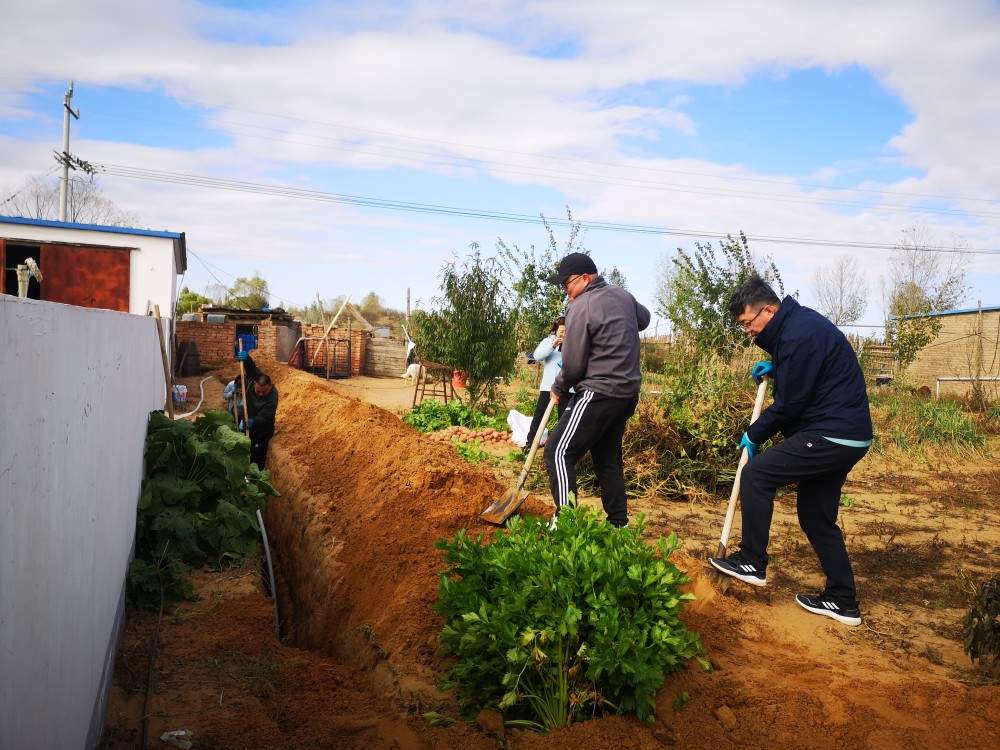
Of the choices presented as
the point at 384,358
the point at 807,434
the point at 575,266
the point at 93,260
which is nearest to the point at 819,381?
the point at 807,434

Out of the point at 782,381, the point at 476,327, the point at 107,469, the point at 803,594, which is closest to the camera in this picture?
the point at 107,469

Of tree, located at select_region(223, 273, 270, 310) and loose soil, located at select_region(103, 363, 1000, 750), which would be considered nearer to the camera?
loose soil, located at select_region(103, 363, 1000, 750)

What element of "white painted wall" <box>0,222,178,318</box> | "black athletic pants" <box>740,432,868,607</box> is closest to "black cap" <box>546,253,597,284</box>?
"black athletic pants" <box>740,432,868,607</box>

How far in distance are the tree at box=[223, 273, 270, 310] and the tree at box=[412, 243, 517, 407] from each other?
28990 mm

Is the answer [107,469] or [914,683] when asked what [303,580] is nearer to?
[107,469]

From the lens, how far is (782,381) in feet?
13.4

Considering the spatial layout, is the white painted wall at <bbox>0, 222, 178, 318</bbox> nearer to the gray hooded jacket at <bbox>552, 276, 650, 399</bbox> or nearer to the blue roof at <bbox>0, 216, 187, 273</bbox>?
the blue roof at <bbox>0, 216, 187, 273</bbox>

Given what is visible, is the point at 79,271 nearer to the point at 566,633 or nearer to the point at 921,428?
the point at 921,428

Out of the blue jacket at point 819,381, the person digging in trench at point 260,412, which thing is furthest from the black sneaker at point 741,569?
the person digging in trench at point 260,412

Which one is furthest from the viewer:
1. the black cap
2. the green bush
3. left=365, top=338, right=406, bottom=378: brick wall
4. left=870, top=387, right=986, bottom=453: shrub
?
left=365, top=338, right=406, bottom=378: brick wall

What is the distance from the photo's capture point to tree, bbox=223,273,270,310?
41028 mm

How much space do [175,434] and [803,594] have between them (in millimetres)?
5014

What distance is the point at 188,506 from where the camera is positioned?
18.8 feet

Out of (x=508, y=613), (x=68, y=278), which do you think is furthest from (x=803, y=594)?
(x=68, y=278)
